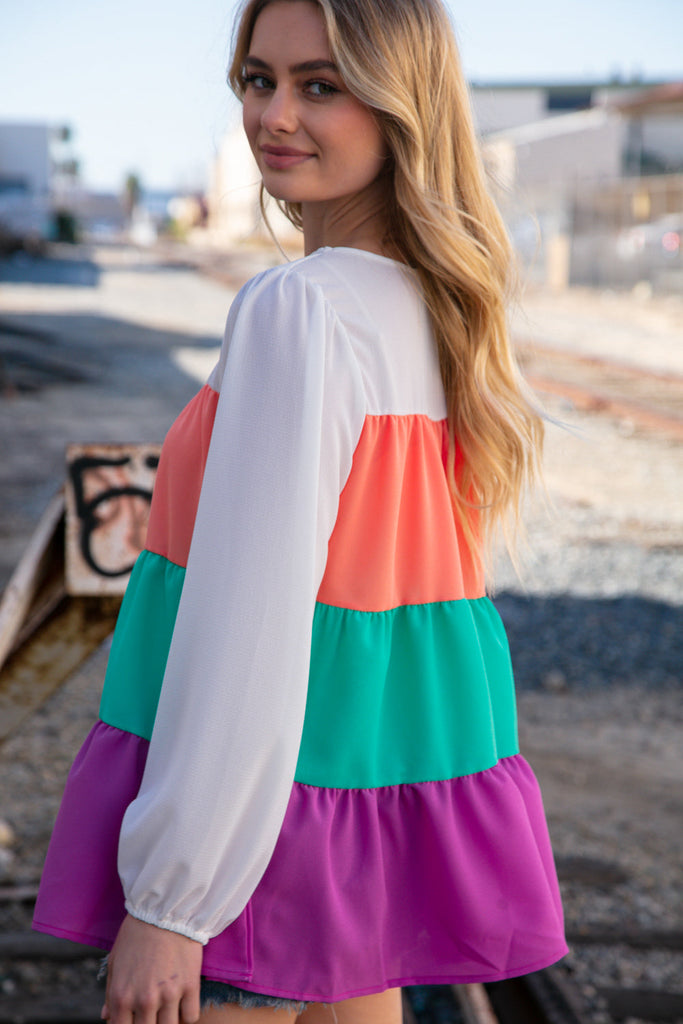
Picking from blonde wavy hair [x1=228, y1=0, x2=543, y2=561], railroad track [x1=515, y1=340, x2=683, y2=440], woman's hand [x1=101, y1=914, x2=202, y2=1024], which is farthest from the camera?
railroad track [x1=515, y1=340, x2=683, y2=440]

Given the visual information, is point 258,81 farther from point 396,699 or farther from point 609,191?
point 609,191

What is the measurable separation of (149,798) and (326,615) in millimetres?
309

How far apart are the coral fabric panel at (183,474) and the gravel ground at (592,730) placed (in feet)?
1.68

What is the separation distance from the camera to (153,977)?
3.76 ft

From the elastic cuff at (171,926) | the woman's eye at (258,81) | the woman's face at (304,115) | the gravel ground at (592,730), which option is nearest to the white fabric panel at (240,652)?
the elastic cuff at (171,926)

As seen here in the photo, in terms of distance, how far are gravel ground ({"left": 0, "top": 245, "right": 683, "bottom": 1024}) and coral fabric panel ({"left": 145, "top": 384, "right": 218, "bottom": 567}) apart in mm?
512

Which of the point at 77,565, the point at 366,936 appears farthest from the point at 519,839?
the point at 77,565

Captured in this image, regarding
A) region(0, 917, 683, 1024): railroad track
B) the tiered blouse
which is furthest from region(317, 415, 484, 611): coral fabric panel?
region(0, 917, 683, 1024): railroad track

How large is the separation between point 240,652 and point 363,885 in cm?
36

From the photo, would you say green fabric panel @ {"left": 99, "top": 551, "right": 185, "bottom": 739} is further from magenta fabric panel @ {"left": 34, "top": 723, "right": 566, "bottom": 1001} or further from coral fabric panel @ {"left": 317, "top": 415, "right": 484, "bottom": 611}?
coral fabric panel @ {"left": 317, "top": 415, "right": 484, "bottom": 611}

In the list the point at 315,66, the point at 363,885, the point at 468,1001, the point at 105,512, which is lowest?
the point at 468,1001

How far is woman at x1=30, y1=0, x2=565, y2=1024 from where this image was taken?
1163 mm

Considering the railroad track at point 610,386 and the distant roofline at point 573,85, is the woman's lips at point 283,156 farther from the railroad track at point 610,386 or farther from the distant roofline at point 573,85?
the distant roofline at point 573,85

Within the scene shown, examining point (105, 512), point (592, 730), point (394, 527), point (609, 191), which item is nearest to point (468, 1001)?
point (105, 512)
